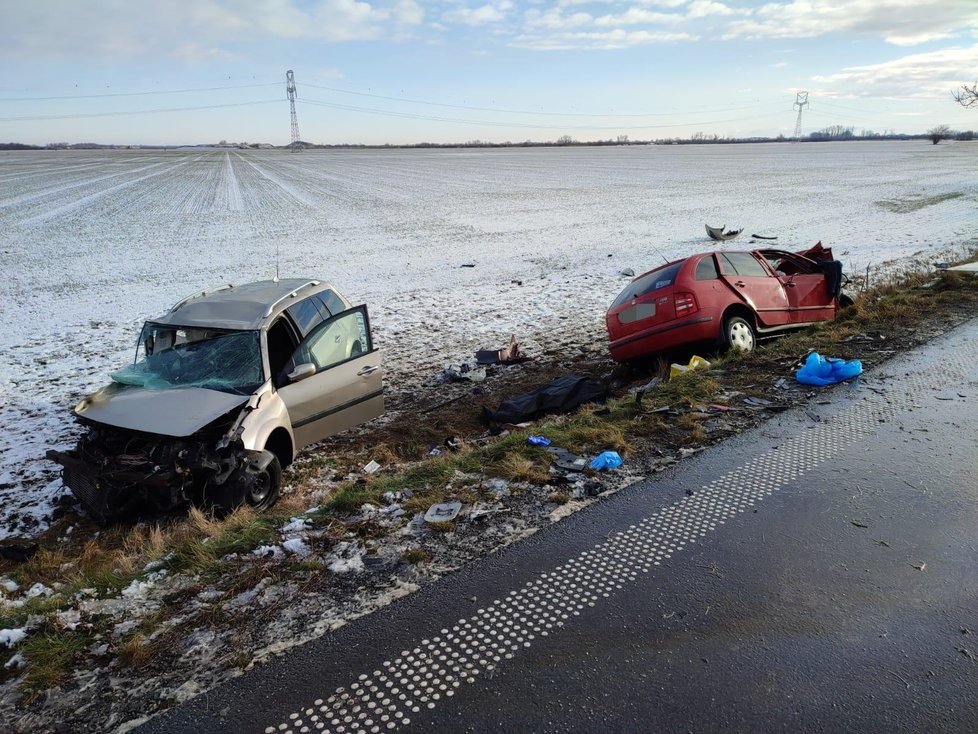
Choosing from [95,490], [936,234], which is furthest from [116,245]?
[936,234]

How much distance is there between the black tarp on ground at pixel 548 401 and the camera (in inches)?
301

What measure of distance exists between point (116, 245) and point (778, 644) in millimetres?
25292

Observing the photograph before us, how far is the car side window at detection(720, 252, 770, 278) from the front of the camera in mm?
9078

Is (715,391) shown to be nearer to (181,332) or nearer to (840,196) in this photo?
(181,332)

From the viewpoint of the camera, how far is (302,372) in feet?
21.3

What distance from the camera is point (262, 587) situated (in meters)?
3.75

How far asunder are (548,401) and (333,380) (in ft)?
8.21

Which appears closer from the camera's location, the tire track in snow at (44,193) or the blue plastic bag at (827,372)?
the blue plastic bag at (827,372)

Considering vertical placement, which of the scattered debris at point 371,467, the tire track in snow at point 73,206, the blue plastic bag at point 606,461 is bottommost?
the scattered debris at point 371,467

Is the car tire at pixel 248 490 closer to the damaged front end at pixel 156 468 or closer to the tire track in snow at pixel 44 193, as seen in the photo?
the damaged front end at pixel 156 468

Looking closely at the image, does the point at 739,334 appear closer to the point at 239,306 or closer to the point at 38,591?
the point at 239,306

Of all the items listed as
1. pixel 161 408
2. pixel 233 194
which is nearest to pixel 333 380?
pixel 161 408

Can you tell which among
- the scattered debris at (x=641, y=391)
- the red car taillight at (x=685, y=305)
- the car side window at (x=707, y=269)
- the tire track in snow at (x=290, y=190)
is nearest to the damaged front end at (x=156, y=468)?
the scattered debris at (x=641, y=391)

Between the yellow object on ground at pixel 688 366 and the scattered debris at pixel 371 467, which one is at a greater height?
the yellow object on ground at pixel 688 366
